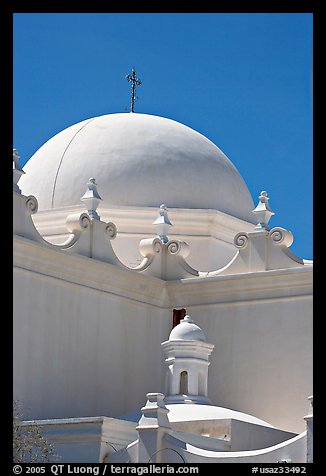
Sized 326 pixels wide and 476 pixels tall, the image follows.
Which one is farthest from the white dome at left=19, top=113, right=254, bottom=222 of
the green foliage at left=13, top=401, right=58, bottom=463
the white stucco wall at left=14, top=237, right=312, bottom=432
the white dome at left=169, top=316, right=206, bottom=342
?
the green foliage at left=13, top=401, right=58, bottom=463

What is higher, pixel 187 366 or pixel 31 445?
pixel 187 366

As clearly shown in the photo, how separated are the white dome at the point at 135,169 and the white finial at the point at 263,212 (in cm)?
316

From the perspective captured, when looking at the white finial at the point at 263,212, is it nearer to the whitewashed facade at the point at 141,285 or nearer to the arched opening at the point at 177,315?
the whitewashed facade at the point at 141,285

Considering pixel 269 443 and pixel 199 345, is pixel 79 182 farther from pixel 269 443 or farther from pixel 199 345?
pixel 269 443

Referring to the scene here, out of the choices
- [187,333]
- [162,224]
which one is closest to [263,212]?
[162,224]

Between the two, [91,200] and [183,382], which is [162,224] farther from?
[183,382]

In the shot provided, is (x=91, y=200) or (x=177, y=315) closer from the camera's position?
(x=91, y=200)

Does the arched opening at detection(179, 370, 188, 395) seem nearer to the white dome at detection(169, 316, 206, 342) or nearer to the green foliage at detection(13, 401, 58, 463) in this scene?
the white dome at detection(169, 316, 206, 342)

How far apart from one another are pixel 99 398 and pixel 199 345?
3.39m

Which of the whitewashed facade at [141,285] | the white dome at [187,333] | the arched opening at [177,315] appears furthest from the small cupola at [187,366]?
the arched opening at [177,315]

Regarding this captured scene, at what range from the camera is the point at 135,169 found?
30828 millimetres

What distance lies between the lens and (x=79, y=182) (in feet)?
101

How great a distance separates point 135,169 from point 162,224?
7.37 ft
